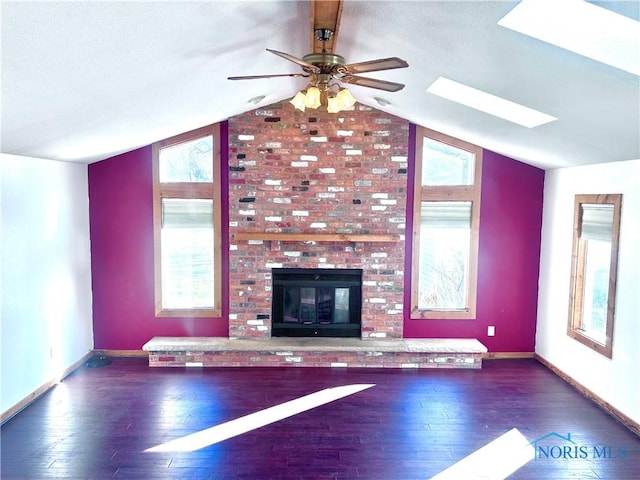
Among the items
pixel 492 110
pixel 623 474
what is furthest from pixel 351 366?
pixel 492 110

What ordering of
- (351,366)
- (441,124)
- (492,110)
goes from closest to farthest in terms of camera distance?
(492,110)
(441,124)
(351,366)

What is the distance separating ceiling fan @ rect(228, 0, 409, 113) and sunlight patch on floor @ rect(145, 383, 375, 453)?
268 cm

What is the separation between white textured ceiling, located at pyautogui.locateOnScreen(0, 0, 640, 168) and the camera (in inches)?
88.4

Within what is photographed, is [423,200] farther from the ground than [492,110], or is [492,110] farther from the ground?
[492,110]

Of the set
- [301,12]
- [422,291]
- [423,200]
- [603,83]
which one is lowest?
[422,291]

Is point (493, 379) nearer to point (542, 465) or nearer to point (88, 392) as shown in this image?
point (542, 465)

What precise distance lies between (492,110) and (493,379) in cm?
286

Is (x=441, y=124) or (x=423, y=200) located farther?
(x=423, y=200)

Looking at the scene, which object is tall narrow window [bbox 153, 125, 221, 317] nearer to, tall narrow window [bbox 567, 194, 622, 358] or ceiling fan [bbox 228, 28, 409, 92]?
ceiling fan [bbox 228, 28, 409, 92]

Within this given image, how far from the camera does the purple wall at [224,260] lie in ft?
18.0

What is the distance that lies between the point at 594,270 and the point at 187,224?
14.7 feet

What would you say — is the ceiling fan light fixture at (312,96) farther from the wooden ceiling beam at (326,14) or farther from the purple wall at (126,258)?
the purple wall at (126,258)

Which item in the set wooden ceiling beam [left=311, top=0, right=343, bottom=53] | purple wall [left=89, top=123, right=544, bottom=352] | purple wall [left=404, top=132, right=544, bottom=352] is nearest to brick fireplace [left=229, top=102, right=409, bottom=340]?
purple wall [left=89, top=123, right=544, bottom=352]

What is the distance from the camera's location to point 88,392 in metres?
4.58
